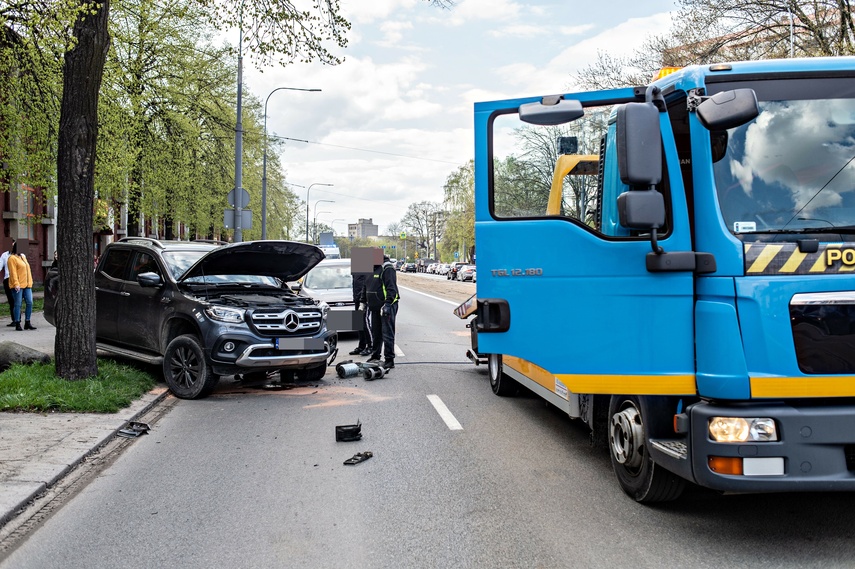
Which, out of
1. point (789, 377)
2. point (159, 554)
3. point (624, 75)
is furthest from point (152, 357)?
point (624, 75)

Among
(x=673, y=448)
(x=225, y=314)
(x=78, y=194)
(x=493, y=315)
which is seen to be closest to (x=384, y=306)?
(x=225, y=314)

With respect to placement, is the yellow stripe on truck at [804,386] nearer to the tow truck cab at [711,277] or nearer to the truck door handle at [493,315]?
the tow truck cab at [711,277]

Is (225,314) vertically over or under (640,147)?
under

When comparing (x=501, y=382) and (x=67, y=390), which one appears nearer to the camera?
(x=67, y=390)

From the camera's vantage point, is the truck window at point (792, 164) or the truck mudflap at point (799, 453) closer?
the truck mudflap at point (799, 453)

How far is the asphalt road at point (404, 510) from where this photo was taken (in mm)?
4004

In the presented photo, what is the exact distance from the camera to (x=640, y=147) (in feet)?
12.6

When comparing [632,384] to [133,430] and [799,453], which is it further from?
[133,430]

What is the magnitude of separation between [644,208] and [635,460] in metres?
1.73

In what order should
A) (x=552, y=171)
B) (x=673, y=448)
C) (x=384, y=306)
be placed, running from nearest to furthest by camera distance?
(x=673, y=448) → (x=552, y=171) → (x=384, y=306)

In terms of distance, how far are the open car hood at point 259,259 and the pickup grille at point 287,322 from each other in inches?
32.7

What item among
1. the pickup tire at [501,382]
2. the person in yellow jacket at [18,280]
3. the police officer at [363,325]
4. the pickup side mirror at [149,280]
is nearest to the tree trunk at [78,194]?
the pickup side mirror at [149,280]

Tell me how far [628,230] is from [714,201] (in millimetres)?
515

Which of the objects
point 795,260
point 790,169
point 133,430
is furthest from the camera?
point 133,430
